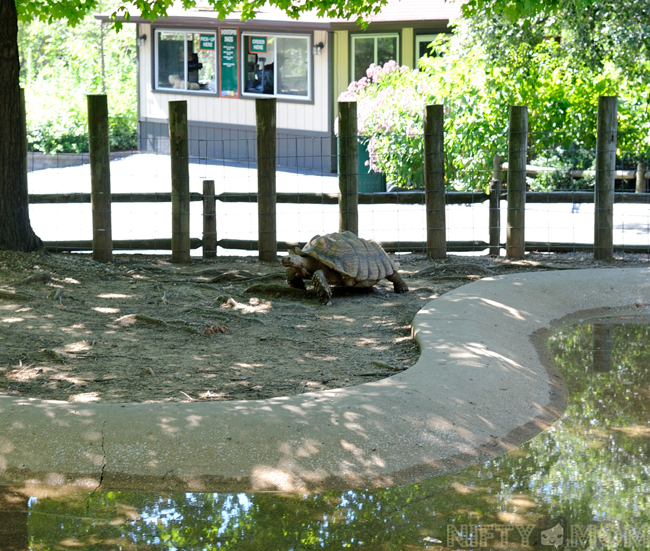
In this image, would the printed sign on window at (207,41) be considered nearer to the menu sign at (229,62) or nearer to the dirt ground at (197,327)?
the menu sign at (229,62)

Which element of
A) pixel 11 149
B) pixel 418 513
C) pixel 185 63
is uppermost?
pixel 185 63

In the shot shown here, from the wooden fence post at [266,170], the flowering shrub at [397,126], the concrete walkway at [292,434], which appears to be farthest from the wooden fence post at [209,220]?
the flowering shrub at [397,126]

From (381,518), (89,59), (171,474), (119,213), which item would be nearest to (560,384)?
(381,518)

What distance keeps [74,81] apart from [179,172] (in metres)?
22.4

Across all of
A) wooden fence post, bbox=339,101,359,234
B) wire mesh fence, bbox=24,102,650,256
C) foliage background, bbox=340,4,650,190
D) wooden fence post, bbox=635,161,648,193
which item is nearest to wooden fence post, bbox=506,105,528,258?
wire mesh fence, bbox=24,102,650,256

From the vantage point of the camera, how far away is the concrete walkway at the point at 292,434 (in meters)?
4.25

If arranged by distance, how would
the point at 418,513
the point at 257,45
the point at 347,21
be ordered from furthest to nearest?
1. the point at 257,45
2. the point at 347,21
3. the point at 418,513

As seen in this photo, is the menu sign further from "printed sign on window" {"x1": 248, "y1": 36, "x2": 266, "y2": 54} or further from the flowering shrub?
the flowering shrub

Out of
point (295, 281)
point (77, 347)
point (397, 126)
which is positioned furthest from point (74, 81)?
point (77, 347)

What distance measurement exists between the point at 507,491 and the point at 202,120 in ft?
64.1

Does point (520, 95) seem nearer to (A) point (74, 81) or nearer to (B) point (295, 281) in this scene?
(B) point (295, 281)

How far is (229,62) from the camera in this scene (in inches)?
864

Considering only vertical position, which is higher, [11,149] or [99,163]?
[11,149]

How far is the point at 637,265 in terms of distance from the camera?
31.2 feet
